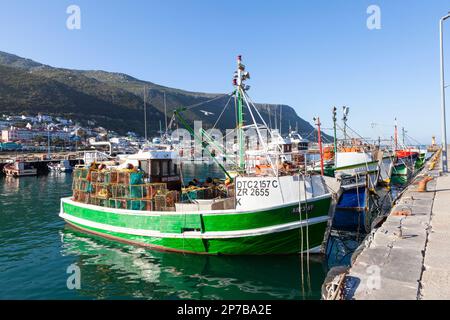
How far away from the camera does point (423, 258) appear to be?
6754 mm

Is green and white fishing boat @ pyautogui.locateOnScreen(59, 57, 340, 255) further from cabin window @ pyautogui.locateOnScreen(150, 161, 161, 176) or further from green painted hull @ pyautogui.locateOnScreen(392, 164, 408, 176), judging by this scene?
green painted hull @ pyautogui.locateOnScreen(392, 164, 408, 176)

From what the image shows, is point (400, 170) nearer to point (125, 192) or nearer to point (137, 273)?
point (125, 192)

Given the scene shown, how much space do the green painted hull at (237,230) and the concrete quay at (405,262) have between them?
2672 millimetres

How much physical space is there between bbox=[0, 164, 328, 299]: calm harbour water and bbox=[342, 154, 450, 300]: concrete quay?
9.19 ft

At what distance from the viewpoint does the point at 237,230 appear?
38.1 ft

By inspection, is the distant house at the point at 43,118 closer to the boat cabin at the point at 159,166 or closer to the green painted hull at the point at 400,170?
the boat cabin at the point at 159,166

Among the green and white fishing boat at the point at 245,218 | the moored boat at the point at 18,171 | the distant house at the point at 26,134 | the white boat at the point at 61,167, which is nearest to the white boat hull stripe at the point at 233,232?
the green and white fishing boat at the point at 245,218

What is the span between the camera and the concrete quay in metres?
5.29

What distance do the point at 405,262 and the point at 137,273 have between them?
8.47 m

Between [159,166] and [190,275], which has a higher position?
[159,166]

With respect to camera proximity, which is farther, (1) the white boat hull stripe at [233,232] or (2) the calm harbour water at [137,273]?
(1) the white boat hull stripe at [233,232]

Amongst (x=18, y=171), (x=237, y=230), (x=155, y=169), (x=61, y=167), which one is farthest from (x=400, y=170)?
(x=18, y=171)

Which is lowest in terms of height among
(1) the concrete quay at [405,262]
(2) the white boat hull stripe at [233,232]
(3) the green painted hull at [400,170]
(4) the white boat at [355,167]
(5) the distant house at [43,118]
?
(2) the white boat hull stripe at [233,232]

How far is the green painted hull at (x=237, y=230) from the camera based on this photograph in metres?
11.4
